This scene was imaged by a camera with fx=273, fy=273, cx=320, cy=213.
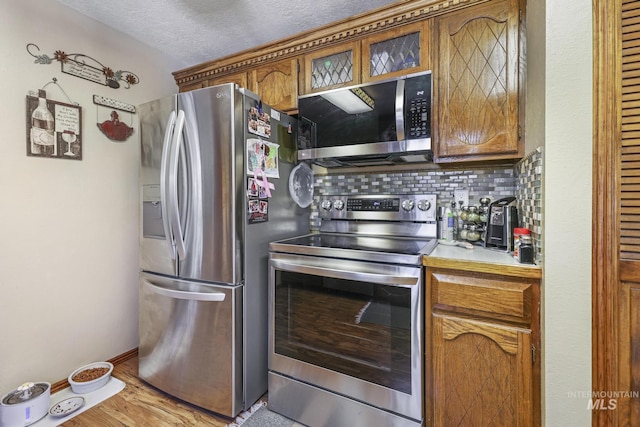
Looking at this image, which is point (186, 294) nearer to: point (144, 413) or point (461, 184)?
point (144, 413)

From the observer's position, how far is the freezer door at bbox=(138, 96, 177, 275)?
1582mm

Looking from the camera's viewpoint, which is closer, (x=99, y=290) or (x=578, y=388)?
(x=578, y=388)

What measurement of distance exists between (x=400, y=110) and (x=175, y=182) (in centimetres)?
132

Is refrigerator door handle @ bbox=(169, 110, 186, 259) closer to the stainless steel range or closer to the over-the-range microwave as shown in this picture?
the stainless steel range

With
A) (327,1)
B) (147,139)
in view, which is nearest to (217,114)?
(147,139)

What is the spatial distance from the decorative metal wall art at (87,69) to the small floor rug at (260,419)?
239cm

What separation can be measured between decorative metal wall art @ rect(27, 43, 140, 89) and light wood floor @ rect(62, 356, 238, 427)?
6.86ft

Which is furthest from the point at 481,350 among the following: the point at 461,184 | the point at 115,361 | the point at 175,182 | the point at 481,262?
the point at 115,361

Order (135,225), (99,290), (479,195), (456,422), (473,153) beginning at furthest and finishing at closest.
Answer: (135,225) < (99,290) < (479,195) < (473,153) < (456,422)

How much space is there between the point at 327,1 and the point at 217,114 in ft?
3.38

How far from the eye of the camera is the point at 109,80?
Answer: 1986mm

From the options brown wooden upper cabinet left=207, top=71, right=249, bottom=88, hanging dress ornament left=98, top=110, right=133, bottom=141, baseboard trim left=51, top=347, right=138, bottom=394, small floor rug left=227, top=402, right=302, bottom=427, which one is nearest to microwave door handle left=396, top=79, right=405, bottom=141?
brown wooden upper cabinet left=207, top=71, right=249, bottom=88

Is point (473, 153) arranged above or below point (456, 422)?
above

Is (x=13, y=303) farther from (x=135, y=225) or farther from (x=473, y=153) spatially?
(x=473, y=153)
